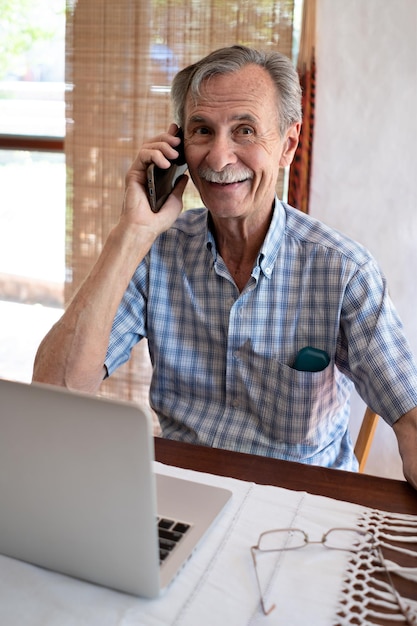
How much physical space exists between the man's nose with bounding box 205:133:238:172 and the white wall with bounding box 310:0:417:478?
827mm

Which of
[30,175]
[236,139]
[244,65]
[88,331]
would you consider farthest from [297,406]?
[30,175]

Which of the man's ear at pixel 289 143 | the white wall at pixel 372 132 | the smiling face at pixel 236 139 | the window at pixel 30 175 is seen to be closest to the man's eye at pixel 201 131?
the smiling face at pixel 236 139

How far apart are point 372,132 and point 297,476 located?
140cm

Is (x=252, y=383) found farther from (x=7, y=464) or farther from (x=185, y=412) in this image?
(x=7, y=464)

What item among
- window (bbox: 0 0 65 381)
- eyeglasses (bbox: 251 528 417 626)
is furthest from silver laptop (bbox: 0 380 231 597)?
window (bbox: 0 0 65 381)

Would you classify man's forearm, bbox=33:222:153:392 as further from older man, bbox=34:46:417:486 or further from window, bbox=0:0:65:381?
window, bbox=0:0:65:381

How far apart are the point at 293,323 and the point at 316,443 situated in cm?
25

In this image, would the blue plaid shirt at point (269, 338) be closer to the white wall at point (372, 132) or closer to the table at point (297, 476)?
the table at point (297, 476)

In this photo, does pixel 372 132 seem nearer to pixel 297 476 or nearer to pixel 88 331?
pixel 88 331

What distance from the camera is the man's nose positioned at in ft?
4.74

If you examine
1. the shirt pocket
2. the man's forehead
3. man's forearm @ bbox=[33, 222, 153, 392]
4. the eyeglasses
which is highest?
the man's forehead

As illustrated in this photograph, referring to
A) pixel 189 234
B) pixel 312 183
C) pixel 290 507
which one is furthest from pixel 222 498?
pixel 312 183

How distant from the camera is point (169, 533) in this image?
2.92 ft

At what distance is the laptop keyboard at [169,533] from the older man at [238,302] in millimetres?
516
